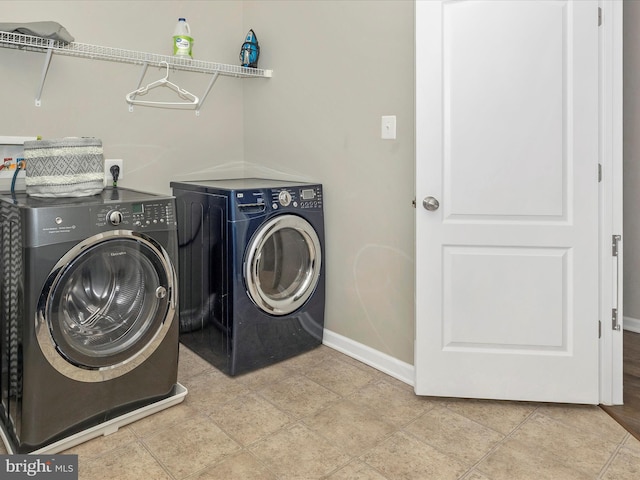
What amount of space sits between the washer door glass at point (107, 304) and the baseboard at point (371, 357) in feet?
3.46

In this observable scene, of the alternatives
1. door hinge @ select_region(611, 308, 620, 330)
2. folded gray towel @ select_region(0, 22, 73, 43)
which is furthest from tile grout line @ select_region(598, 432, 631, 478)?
folded gray towel @ select_region(0, 22, 73, 43)

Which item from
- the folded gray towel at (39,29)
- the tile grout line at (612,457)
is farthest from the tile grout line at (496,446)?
the folded gray towel at (39,29)

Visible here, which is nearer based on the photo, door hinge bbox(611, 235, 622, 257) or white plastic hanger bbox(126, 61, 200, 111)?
door hinge bbox(611, 235, 622, 257)

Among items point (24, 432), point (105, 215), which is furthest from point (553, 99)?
point (24, 432)

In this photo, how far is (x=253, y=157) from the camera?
10.4 feet

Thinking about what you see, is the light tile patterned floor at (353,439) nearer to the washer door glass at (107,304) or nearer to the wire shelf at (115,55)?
the washer door glass at (107,304)

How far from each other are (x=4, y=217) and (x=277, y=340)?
1359 mm

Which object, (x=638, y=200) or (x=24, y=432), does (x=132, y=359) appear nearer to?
(x=24, y=432)

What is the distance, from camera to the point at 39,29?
6.72 ft

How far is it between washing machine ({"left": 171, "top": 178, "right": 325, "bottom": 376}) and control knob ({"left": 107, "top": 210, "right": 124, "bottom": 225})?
59cm

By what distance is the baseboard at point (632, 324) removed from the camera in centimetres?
310

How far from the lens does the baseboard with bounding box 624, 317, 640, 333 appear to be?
310 cm

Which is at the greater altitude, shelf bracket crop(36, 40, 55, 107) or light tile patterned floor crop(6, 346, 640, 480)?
shelf bracket crop(36, 40, 55, 107)

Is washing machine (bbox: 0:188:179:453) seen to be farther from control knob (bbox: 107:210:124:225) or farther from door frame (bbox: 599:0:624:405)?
door frame (bbox: 599:0:624:405)
